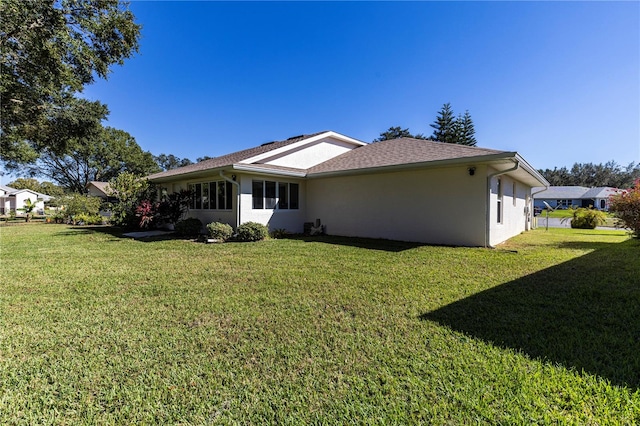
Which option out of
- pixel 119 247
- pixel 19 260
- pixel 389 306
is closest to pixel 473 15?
pixel 389 306

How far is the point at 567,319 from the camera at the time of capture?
348cm

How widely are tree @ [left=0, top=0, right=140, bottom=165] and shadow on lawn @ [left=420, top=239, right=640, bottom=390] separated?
13.9 meters

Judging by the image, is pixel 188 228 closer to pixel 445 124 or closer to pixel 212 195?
pixel 212 195

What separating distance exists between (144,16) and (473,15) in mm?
12866

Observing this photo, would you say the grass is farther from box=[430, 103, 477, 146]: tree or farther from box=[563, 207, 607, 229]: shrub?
box=[430, 103, 477, 146]: tree

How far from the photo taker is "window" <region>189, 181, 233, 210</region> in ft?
39.5

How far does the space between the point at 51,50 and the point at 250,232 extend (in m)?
8.77

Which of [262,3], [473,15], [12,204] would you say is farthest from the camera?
[12,204]

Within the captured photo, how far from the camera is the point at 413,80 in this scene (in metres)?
15.2

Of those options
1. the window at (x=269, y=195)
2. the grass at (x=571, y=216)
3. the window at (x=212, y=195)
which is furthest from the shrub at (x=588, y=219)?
the window at (x=212, y=195)

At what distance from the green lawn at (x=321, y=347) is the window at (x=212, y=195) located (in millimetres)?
6464

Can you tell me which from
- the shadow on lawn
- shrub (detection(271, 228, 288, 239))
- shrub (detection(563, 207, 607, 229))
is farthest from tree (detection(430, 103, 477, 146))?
the shadow on lawn

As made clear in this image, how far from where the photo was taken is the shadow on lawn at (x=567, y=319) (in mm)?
2609

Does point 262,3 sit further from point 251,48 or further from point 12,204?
point 12,204
